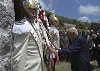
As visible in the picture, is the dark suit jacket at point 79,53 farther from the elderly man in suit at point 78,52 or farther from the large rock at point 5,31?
the large rock at point 5,31

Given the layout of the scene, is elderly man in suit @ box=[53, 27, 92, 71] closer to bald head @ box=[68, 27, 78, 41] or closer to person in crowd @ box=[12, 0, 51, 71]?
bald head @ box=[68, 27, 78, 41]

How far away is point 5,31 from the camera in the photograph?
1.81 metres

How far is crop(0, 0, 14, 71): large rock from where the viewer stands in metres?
1.79

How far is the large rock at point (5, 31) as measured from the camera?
70.5 inches

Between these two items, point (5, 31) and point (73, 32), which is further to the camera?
point (73, 32)

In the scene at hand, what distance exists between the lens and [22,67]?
117 inches

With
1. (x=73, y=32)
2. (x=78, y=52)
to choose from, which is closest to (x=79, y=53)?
(x=78, y=52)

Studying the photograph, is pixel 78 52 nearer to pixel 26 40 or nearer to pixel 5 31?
pixel 26 40

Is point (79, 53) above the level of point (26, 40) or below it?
below

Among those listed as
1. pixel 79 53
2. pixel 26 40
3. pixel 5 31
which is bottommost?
pixel 79 53

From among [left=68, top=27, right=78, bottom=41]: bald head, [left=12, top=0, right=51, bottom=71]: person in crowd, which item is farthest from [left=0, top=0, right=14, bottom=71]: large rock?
[left=68, top=27, right=78, bottom=41]: bald head

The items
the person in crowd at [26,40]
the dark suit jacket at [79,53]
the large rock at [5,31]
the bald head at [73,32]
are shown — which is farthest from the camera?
the dark suit jacket at [79,53]

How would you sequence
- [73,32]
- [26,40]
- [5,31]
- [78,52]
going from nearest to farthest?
1. [5,31]
2. [26,40]
3. [73,32]
4. [78,52]

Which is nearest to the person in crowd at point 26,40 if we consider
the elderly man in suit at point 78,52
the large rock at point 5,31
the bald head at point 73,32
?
the large rock at point 5,31
